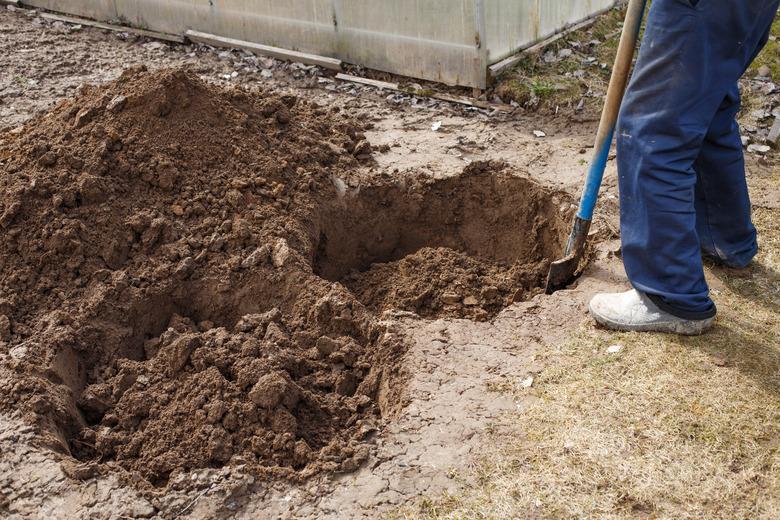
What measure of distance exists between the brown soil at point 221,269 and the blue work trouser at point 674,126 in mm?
978

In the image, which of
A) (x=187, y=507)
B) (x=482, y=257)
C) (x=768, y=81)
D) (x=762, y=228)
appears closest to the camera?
(x=187, y=507)

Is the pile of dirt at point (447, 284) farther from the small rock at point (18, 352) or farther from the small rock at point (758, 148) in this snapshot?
the small rock at point (758, 148)

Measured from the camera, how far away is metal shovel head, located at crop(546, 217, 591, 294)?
14.5ft

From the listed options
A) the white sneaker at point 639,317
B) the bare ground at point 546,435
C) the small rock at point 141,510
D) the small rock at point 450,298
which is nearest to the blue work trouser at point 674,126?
the white sneaker at point 639,317

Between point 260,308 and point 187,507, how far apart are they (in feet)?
4.77

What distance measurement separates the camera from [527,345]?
12.9 ft

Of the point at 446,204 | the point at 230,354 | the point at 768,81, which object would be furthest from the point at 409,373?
the point at 768,81

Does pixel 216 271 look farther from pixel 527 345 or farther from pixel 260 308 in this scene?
pixel 527 345

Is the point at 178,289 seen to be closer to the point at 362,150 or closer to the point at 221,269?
the point at 221,269

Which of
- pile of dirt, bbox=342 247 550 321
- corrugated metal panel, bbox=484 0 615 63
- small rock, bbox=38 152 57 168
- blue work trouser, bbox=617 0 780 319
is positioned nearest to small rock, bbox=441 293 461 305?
pile of dirt, bbox=342 247 550 321

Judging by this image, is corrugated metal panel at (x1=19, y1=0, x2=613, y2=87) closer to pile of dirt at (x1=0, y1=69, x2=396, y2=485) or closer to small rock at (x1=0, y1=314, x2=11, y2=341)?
pile of dirt at (x1=0, y1=69, x2=396, y2=485)

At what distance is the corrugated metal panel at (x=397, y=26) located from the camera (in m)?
6.85

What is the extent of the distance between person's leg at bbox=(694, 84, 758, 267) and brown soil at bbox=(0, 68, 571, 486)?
0.91m

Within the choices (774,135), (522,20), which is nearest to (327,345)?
(774,135)
